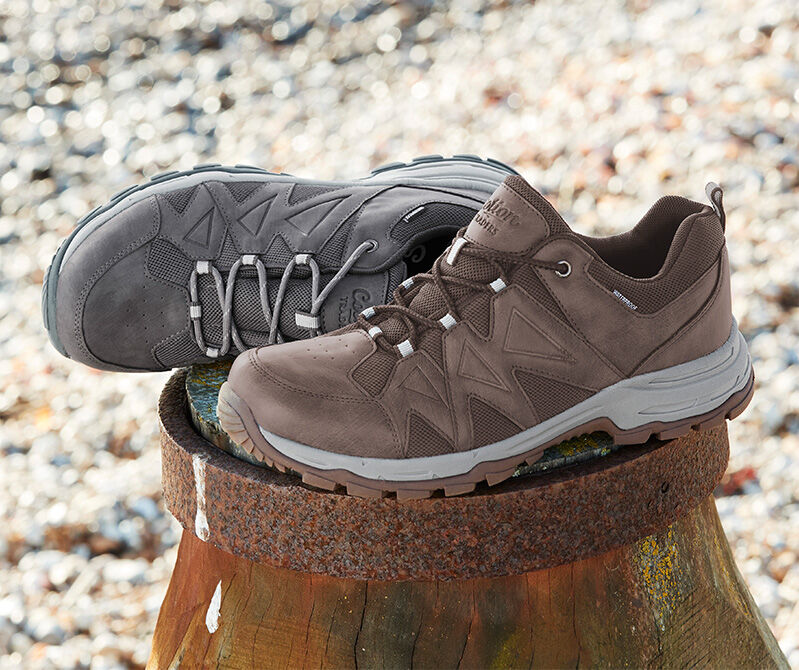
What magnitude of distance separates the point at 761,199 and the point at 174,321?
304cm

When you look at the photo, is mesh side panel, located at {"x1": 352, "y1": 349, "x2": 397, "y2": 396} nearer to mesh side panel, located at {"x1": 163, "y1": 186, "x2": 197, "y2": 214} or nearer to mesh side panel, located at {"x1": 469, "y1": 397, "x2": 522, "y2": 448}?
mesh side panel, located at {"x1": 469, "y1": 397, "x2": 522, "y2": 448}

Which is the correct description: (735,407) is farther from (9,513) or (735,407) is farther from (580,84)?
(580,84)

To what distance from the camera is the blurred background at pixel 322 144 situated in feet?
9.99

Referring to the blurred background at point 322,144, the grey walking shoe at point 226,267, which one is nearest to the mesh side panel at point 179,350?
the grey walking shoe at point 226,267

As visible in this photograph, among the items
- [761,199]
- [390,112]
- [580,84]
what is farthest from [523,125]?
[761,199]

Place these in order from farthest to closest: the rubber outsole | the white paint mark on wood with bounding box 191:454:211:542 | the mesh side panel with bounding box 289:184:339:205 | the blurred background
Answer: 1. the blurred background
2. the mesh side panel with bounding box 289:184:339:205
3. the white paint mark on wood with bounding box 191:454:211:542
4. the rubber outsole

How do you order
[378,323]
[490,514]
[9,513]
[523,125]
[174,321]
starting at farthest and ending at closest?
[523,125] < [9,513] < [174,321] < [378,323] < [490,514]

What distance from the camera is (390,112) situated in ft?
18.6

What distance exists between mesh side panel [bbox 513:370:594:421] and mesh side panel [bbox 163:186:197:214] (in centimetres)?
82

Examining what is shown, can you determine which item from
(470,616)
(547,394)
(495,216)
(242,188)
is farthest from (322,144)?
(470,616)

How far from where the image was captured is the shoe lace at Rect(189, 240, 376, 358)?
6.17ft
